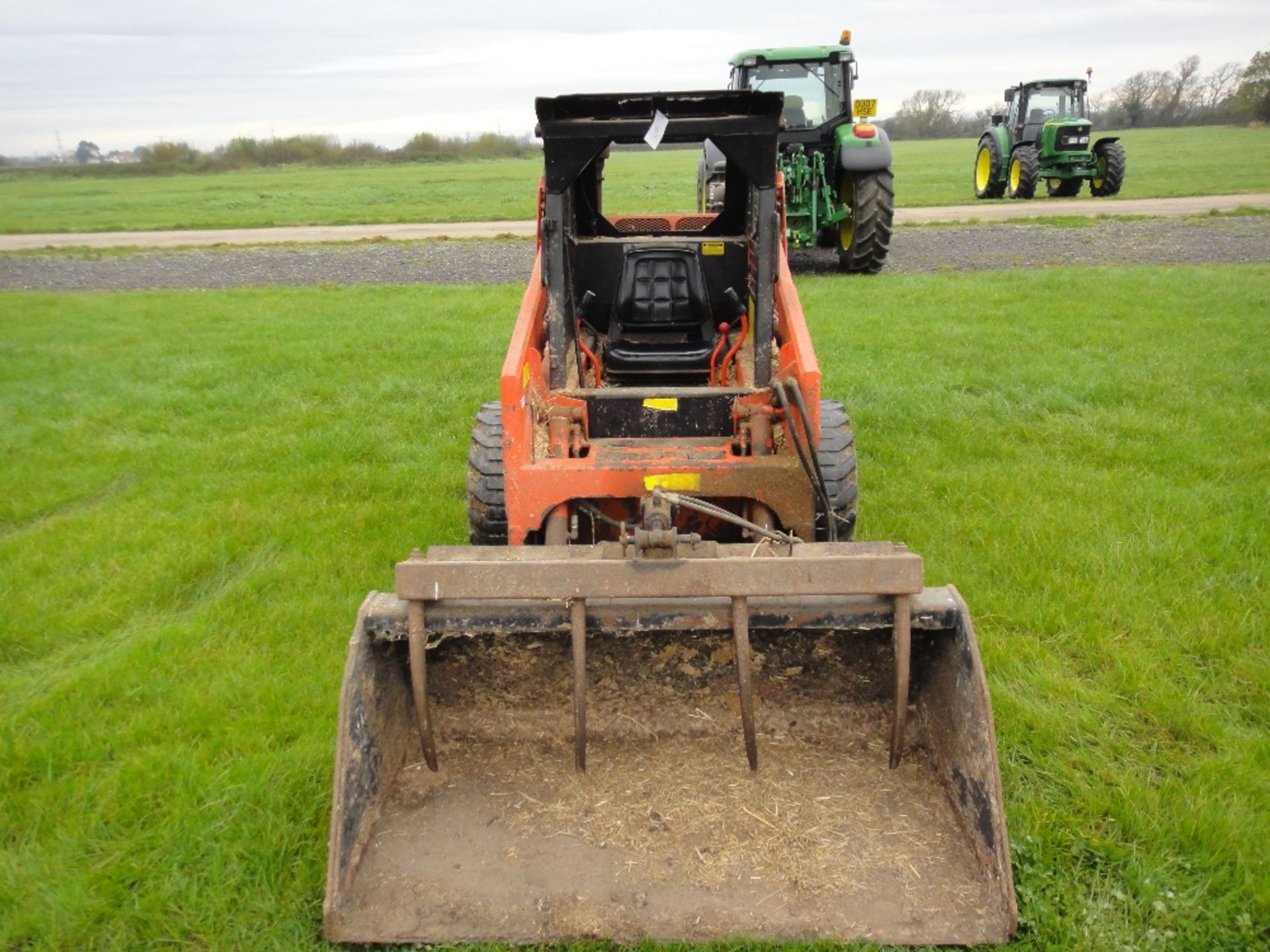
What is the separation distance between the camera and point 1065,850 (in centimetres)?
279

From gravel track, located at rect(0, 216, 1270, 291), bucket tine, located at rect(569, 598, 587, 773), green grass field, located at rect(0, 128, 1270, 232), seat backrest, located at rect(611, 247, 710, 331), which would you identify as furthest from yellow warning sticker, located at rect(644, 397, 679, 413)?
green grass field, located at rect(0, 128, 1270, 232)

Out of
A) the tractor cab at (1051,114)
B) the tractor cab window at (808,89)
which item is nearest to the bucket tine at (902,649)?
the tractor cab window at (808,89)

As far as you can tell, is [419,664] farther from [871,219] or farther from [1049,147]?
[1049,147]

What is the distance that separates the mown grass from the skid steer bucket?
0.27 meters

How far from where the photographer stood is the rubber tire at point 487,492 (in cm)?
403

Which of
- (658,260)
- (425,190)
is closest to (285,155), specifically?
(425,190)

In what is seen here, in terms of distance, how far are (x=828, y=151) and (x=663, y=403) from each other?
8.62 metres

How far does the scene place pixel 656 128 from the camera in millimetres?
3852

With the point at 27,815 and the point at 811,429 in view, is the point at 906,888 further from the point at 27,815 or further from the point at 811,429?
the point at 27,815

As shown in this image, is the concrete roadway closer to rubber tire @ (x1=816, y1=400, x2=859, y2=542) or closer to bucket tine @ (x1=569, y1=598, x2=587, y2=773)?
rubber tire @ (x1=816, y1=400, x2=859, y2=542)

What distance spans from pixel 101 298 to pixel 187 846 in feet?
34.9

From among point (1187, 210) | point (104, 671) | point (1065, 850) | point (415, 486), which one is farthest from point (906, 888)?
point (1187, 210)

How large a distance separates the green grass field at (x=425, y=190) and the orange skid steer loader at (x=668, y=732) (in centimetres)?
1608

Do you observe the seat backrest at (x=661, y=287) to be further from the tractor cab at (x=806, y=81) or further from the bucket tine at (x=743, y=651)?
the tractor cab at (x=806, y=81)
